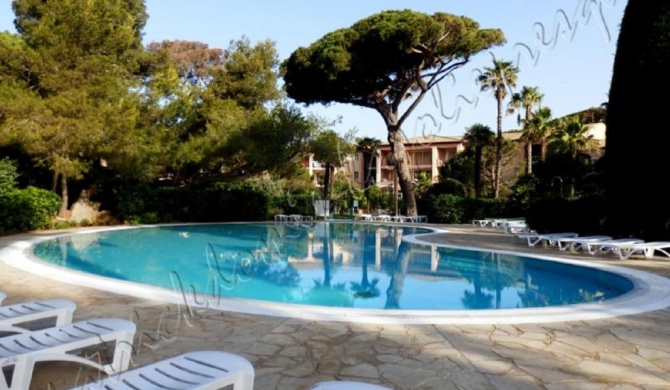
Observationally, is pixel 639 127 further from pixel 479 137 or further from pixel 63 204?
pixel 63 204

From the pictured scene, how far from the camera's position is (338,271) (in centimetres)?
1068

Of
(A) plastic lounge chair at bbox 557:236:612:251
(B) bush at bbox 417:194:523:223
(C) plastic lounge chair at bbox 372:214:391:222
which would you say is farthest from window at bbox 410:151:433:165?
(A) plastic lounge chair at bbox 557:236:612:251

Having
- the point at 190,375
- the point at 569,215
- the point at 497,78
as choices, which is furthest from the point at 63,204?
the point at 497,78

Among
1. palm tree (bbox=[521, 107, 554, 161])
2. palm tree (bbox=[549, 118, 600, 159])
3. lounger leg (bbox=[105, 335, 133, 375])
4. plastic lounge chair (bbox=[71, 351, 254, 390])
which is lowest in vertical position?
lounger leg (bbox=[105, 335, 133, 375])

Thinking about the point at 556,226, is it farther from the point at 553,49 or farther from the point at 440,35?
the point at 440,35

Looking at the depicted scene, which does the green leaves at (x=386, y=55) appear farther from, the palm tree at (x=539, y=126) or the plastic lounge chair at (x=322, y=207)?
the palm tree at (x=539, y=126)

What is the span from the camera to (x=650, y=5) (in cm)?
1133

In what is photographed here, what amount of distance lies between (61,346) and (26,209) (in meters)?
15.0

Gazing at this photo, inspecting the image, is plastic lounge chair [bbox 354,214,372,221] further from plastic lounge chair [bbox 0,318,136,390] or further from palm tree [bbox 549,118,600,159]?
plastic lounge chair [bbox 0,318,136,390]

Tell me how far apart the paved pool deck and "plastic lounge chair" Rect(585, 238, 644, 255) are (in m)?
5.83

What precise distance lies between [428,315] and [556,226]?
1047 cm

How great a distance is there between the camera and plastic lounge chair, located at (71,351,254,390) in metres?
2.55

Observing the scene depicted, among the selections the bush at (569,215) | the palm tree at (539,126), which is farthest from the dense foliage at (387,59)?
the bush at (569,215)

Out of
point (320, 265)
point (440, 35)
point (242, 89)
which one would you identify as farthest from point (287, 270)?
point (242, 89)
